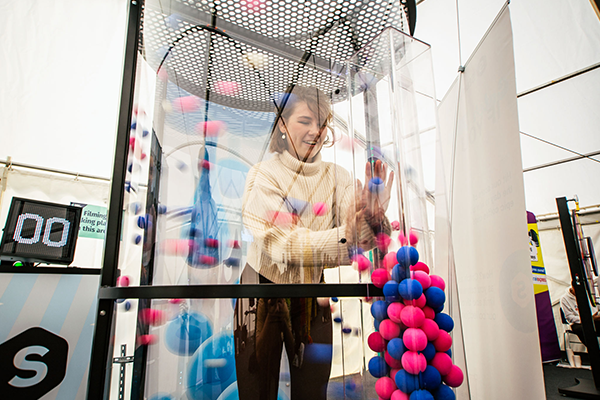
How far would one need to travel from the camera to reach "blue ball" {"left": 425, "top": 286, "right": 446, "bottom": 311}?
2.17ft

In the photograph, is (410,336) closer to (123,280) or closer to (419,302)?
(419,302)

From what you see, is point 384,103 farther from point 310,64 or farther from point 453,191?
point 453,191

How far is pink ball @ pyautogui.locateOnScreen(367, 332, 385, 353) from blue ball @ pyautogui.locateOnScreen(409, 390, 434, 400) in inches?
3.8

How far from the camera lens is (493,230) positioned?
106cm

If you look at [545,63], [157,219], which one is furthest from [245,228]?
[545,63]

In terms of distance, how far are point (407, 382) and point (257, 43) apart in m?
0.86

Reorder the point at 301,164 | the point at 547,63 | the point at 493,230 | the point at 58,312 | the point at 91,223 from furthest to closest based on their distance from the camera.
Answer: the point at 547,63 → the point at 91,223 → the point at 58,312 → the point at 493,230 → the point at 301,164

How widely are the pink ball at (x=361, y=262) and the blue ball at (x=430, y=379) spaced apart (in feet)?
0.73

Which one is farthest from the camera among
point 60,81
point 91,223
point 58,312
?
point 91,223

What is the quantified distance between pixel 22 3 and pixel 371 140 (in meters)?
2.90

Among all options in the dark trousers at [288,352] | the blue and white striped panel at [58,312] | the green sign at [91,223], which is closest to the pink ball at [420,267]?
the dark trousers at [288,352]

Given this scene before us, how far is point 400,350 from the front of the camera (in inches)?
24.7

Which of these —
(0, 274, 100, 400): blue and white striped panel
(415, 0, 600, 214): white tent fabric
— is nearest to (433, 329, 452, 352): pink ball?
(0, 274, 100, 400): blue and white striped panel

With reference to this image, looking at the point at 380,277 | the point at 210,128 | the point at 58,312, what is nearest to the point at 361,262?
the point at 380,277
